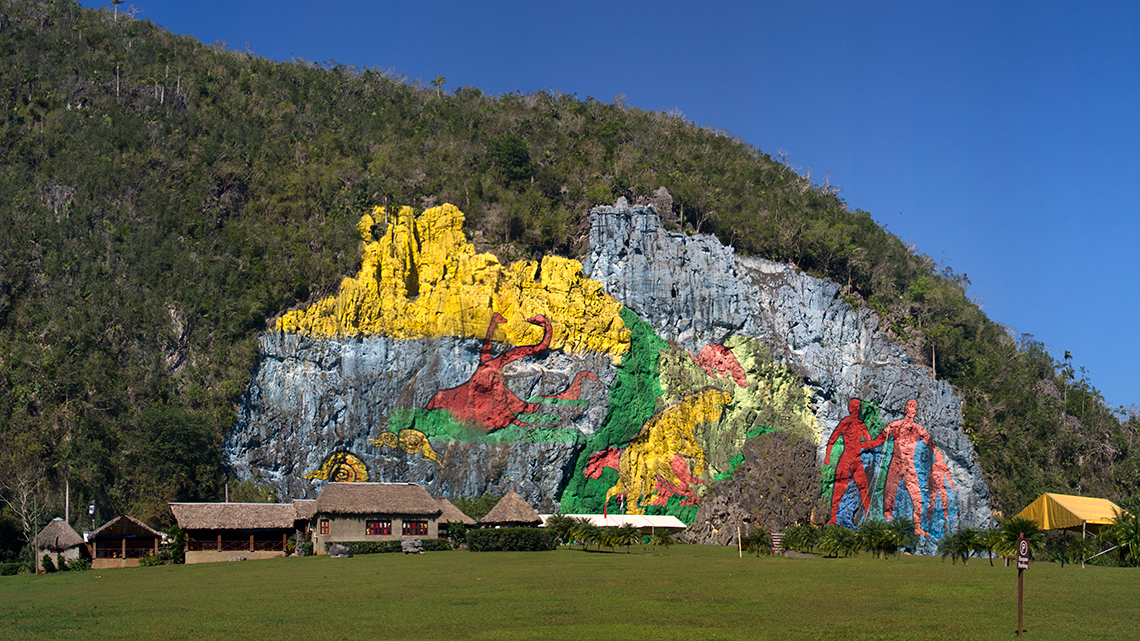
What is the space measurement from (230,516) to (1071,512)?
38623mm

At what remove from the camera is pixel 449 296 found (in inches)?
2542

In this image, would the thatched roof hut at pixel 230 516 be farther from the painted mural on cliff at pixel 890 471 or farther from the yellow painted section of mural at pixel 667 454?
the painted mural on cliff at pixel 890 471

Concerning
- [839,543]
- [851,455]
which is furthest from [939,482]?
[839,543]

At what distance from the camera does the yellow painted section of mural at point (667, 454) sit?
6309 centimetres

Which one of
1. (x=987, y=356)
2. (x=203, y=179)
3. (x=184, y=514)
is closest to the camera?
(x=184, y=514)

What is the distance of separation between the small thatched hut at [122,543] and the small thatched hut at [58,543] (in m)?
0.70

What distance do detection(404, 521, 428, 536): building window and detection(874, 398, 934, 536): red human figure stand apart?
31381 millimetres

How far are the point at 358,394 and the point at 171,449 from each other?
10.6 metres

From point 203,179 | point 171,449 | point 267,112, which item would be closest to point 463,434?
point 171,449

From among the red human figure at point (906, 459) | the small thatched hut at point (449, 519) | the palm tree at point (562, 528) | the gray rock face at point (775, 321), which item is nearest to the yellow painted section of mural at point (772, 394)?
the gray rock face at point (775, 321)

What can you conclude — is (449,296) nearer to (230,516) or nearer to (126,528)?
(230,516)

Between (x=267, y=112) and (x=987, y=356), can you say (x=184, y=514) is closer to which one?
(x=267, y=112)

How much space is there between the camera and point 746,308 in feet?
229

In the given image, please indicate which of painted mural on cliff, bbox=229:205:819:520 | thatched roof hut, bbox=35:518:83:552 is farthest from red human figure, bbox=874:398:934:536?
thatched roof hut, bbox=35:518:83:552
